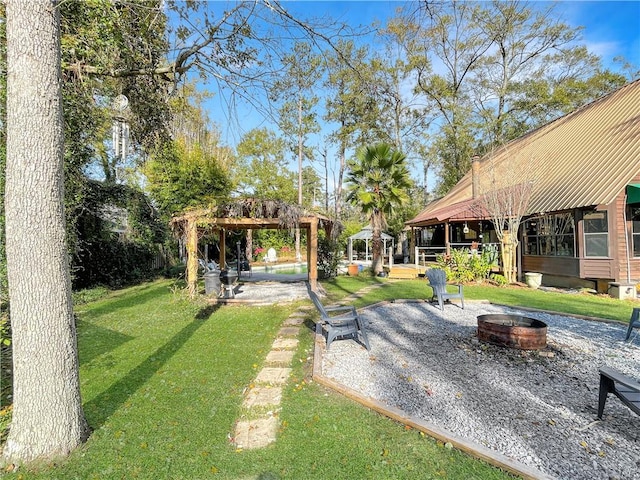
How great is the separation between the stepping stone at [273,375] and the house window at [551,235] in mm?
12147

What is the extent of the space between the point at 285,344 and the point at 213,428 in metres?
2.56

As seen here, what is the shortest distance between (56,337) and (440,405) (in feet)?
11.9

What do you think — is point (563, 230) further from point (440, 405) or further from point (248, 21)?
point (248, 21)

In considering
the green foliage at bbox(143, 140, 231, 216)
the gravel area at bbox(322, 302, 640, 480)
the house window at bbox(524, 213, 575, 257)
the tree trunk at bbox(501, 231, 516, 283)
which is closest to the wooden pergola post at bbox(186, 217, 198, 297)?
the gravel area at bbox(322, 302, 640, 480)

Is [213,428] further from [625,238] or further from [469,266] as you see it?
[625,238]

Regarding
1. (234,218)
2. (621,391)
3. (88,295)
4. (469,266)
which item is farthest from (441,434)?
(469,266)

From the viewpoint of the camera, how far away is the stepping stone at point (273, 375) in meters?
4.20

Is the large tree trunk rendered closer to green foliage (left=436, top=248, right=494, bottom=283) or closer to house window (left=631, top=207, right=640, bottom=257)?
green foliage (left=436, top=248, right=494, bottom=283)

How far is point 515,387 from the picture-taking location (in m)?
4.05

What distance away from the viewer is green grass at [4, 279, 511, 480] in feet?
8.53

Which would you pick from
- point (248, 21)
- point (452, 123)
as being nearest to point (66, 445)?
point (248, 21)

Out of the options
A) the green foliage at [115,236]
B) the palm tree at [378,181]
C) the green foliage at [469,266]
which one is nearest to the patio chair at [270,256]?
the green foliage at [115,236]

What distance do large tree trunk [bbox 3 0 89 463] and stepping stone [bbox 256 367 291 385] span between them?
201 cm

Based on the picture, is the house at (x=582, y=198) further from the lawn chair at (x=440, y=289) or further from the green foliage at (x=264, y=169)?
the green foliage at (x=264, y=169)
